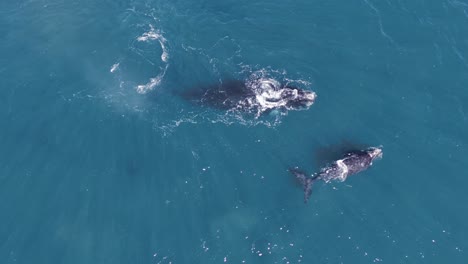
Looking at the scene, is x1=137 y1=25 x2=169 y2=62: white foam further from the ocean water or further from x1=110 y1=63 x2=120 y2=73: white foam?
x1=110 y1=63 x2=120 y2=73: white foam

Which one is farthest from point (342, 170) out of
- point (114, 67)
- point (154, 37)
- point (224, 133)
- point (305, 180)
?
point (114, 67)

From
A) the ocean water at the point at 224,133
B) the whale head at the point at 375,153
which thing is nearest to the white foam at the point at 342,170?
the ocean water at the point at 224,133

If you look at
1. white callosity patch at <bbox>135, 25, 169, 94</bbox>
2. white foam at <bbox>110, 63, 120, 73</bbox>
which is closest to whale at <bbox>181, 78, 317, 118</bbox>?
white callosity patch at <bbox>135, 25, 169, 94</bbox>

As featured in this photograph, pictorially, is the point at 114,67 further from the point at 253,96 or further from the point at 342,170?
the point at 342,170

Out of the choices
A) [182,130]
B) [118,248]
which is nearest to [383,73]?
[182,130]

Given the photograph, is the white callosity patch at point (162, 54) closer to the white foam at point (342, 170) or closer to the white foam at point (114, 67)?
the white foam at point (114, 67)
